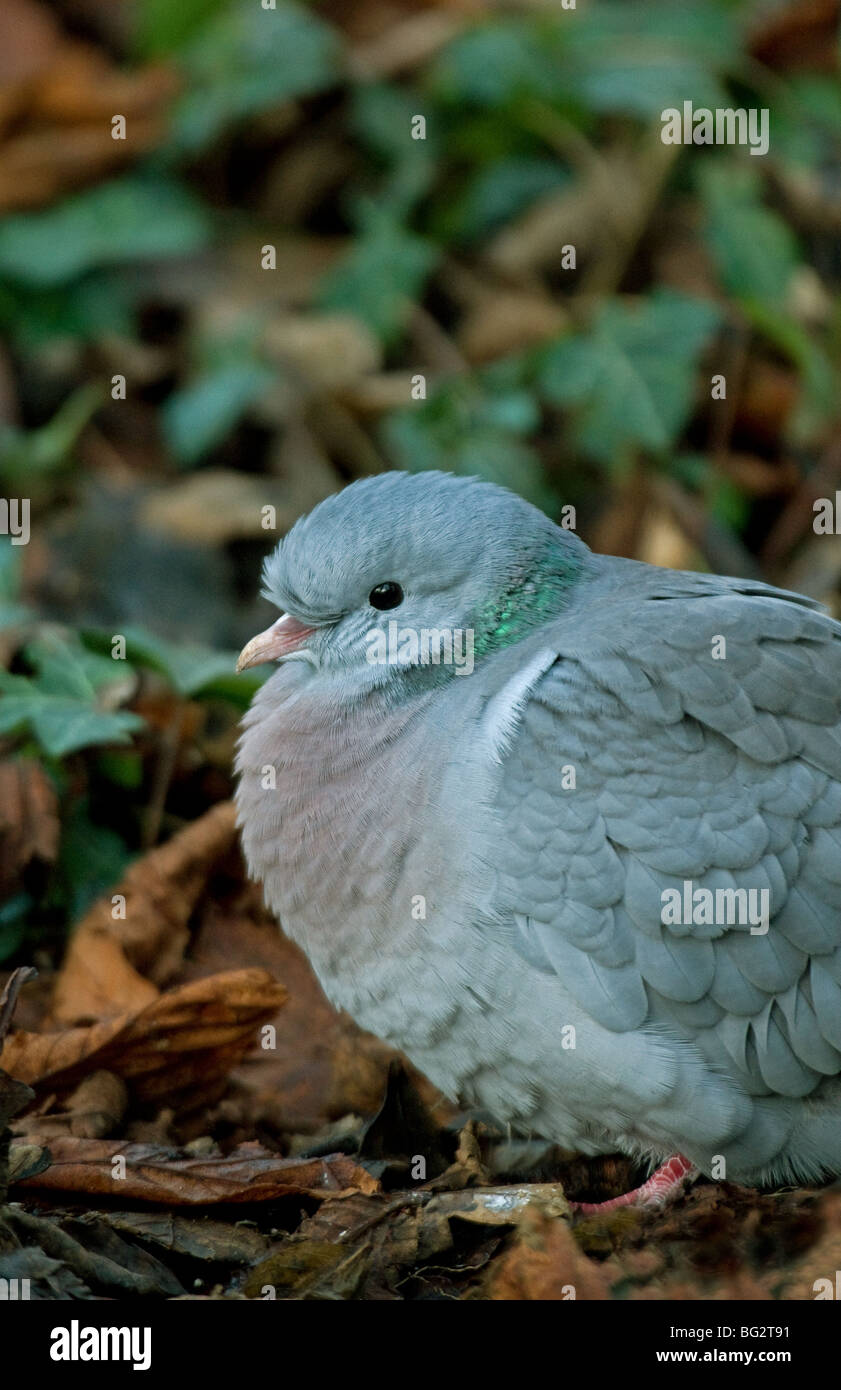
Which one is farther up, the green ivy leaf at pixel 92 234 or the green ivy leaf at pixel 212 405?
the green ivy leaf at pixel 92 234

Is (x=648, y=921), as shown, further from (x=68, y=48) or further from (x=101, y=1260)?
(x=68, y=48)

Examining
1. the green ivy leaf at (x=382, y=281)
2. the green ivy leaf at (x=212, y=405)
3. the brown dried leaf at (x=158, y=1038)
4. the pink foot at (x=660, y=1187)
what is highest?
the green ivy leaf at (x=382, y=281)

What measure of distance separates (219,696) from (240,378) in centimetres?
264

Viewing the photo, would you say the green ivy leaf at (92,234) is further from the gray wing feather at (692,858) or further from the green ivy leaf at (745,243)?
the gray wing feather at (692,858)

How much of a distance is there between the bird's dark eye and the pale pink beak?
216mm

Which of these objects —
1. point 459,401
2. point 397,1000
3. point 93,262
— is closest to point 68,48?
point 93,262

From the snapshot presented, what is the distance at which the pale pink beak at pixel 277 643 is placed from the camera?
4.14m

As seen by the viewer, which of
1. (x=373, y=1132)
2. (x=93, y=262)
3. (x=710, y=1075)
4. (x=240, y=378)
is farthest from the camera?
(x=93, y=262)

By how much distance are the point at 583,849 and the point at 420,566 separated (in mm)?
905

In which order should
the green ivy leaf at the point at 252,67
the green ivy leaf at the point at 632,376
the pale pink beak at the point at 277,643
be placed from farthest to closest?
1. the green ivy leaf at the point at 252,67
2. the green ivy leaf at the point at 632,376
3. the pale pink beak at the point at 277,643

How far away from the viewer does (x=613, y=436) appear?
21.9 feet

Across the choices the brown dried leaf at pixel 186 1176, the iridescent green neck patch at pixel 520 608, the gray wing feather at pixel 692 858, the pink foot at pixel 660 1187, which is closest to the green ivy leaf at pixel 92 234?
the iridescent green neck patch at pixel 520 608

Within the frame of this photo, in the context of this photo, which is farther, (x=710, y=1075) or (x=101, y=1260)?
(x=710, y=1075)

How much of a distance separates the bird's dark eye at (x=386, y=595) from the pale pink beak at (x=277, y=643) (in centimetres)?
22
